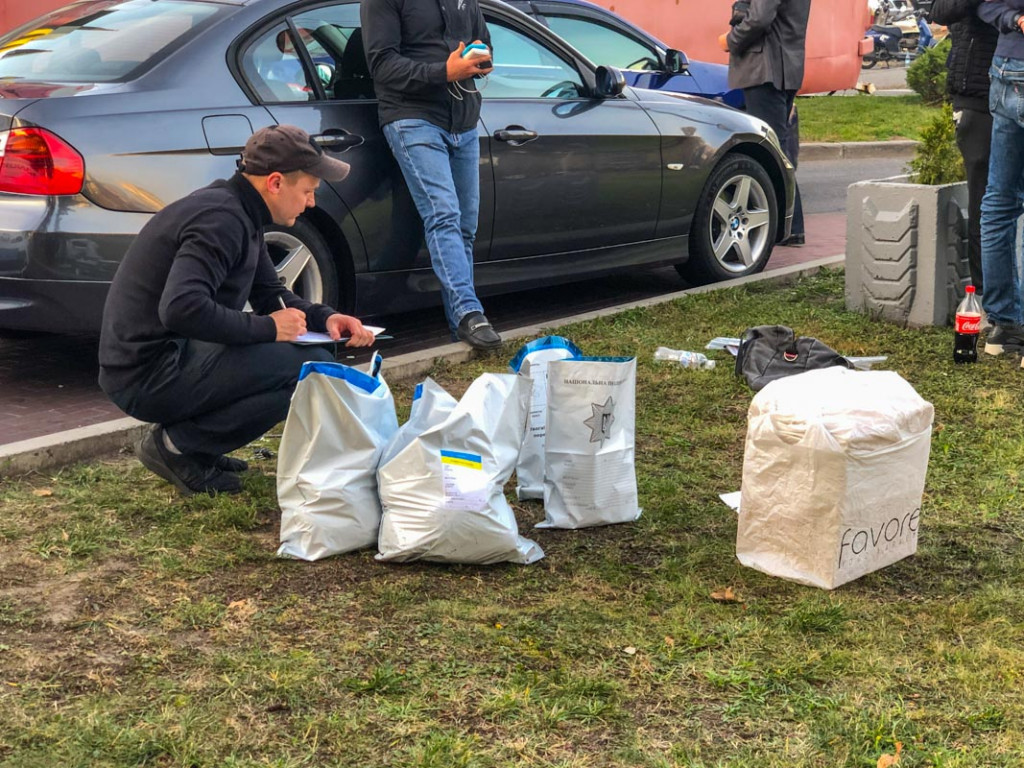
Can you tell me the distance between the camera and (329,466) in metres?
3.97

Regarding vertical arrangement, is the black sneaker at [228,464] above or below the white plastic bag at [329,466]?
below

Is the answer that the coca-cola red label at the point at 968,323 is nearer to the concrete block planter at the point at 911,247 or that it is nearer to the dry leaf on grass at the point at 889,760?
the concrete block planter at the point at 911,247

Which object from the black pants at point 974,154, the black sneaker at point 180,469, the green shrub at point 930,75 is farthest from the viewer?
the green shrub at point 930,75

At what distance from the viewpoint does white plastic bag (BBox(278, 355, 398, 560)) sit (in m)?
3.92

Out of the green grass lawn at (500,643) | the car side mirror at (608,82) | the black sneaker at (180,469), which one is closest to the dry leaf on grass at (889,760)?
the green grass lawn at (500,643)

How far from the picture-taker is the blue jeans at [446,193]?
609cm

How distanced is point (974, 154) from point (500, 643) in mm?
A: 4283

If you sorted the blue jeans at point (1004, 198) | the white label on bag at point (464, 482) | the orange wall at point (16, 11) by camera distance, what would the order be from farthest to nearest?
the orange wall at point (16, 11), the blue jeans at point (1004, 198), the white label on bag at point (464, 482)

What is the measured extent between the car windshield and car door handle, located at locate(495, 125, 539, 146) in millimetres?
1442

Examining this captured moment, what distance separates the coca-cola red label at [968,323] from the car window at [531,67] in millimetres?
2275

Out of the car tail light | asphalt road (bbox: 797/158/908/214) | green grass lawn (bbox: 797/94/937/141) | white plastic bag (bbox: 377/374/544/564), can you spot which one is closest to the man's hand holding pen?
white plastic bag (bbox: 377/374/544/564)

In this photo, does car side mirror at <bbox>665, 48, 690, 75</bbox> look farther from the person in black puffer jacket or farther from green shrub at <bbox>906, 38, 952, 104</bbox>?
green shrub at <bbox>906, 38, 952, 104</bbox>

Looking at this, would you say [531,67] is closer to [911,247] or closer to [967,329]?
[911,247]

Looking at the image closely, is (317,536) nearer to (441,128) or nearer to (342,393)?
(342,393)
